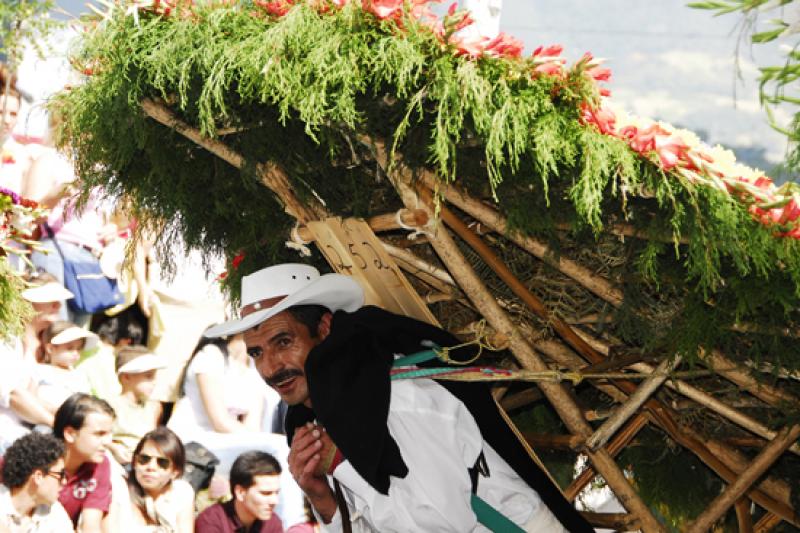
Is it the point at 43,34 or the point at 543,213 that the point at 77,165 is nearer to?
the point at 543,213

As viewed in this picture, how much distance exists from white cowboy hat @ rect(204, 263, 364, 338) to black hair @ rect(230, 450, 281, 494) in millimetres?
2509

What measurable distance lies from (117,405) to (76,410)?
423 millimetres

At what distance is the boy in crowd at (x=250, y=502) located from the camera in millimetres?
5902

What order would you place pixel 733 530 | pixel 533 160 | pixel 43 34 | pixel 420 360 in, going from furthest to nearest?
1. pixel 43 34
2. pixel 733 530
3. pixel 420 360
4. pixel 533 160

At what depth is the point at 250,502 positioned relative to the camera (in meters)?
5.94

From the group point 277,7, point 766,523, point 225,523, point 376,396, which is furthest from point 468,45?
point 225,523

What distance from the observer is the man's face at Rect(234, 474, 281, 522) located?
5.93 metres

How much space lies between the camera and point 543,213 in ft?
9.93

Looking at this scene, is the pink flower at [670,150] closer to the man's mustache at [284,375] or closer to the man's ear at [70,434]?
the man's mustache at [284,375]

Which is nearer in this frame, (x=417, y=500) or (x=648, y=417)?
(x=417, y=500)

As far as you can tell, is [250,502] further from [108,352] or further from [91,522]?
[108,352]

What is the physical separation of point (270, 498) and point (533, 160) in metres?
3.62

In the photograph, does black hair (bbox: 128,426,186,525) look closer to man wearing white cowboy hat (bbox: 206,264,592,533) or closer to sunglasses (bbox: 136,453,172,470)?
sunglasses (bbox: 136,453,172,470)

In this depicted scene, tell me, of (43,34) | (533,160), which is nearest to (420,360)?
(533,160)
